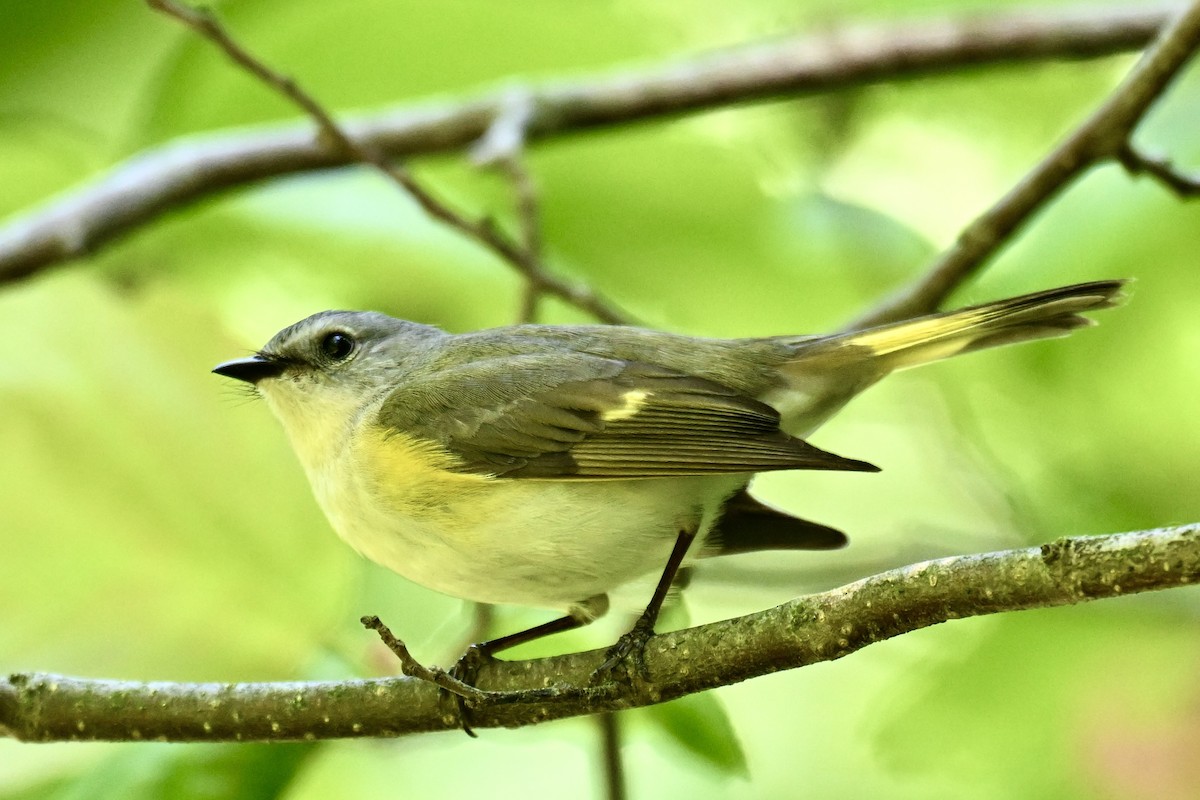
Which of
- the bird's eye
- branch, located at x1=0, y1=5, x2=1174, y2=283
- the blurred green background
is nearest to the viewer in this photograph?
the blurred green background

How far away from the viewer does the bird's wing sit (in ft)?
6.41

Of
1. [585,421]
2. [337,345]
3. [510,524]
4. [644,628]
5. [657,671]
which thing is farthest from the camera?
[337,345]

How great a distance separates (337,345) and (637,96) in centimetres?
121

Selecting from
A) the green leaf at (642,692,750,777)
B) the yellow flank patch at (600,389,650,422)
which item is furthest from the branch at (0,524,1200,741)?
the yellow flank patch at (600,389,650,422)

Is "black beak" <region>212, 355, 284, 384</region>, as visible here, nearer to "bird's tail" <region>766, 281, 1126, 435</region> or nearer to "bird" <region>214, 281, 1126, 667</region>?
"bird" <region>214, 281, 1126, 667</region>

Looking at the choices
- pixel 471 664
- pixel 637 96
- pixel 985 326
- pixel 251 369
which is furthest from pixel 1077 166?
pixel 251 369

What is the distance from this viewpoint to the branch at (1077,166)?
7.46 ft

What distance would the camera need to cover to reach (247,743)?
6.31 feet

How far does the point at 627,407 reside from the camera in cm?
210

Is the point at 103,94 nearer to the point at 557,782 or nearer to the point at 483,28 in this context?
the point at 483,28

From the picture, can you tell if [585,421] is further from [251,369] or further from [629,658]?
[251,369]

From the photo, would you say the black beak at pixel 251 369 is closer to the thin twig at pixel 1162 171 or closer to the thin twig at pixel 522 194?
the thin twig at pixel 522 194

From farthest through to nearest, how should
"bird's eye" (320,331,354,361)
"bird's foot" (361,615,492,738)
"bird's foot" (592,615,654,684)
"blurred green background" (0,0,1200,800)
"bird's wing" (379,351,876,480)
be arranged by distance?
"bird's eye" (320,331,354,361), "blurred green background" (0,0,1200,800), "bird's wing" (379,351,876,480), "bird's foot" (592,615,654,684), "bird's foot" (361,615,492,738)

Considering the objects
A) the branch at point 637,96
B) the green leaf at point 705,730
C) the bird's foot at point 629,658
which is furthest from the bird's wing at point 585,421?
the branch at point 637,96
